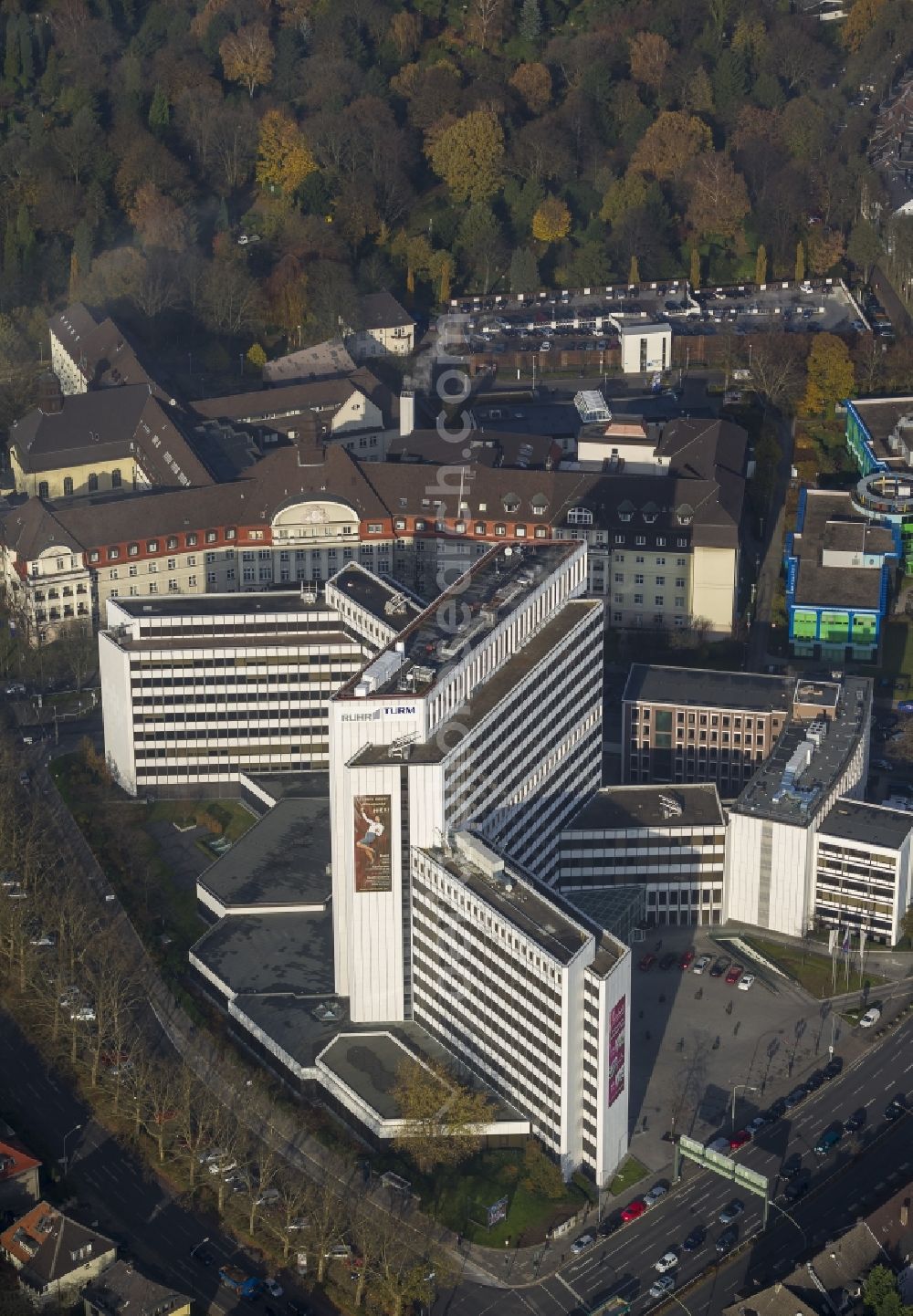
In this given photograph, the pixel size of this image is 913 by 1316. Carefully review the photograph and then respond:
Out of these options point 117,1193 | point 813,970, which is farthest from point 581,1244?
point 813,970

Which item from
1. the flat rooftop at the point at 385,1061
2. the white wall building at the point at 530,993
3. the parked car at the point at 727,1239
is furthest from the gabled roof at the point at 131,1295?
the parked car at the point at 727,1239

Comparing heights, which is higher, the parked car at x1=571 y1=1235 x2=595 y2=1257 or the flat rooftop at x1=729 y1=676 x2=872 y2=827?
the flat rooftop at x1=729 y1=676 x2=872 y2=827

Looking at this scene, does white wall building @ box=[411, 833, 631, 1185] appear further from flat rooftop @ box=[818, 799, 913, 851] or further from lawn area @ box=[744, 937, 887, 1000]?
flat rooftop @ box=[818, 799, 913, 851]

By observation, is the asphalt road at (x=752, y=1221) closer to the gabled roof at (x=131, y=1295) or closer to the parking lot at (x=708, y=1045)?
the parking lot at (x=708, y=1045)

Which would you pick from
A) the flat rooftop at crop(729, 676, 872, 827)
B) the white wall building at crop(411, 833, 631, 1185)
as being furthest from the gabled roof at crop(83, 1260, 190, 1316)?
the flat rooftop at crop(729, 676, 872, 827)

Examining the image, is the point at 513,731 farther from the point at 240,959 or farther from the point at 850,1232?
the point at 850,1232

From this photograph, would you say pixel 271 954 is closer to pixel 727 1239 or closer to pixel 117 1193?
pixel 117 1193
